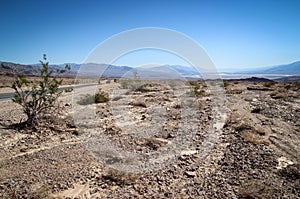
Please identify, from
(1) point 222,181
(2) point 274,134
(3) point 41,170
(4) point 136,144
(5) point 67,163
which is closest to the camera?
(1) point 222,181

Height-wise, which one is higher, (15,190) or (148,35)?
(148,35)

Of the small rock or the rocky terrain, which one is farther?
the small rock

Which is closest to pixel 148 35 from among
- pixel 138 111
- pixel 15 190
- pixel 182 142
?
pixel 138 111

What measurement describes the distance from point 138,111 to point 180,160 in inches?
252

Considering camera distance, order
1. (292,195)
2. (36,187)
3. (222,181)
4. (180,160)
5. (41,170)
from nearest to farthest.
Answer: (292,195) → (36,187) → (222,181) → (41,170) → (180,160)

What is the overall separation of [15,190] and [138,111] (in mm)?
7937

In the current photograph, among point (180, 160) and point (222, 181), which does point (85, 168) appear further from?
point (222, 181)

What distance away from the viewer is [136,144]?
6.40 m

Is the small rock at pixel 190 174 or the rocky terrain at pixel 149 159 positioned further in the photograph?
the small rock at pixel 190 174

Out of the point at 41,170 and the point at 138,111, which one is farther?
the point at 138,111

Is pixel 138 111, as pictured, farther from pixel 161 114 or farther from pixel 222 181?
pixel 222 181

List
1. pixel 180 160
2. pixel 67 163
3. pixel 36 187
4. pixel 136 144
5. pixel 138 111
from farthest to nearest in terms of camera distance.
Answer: pixel 138 111 < pixel 136 144 < pixel 180 160 < pixel 67 163 < pixel 36 187

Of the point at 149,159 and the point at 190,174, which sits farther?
the point at 149,159

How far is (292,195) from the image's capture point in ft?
12.0
